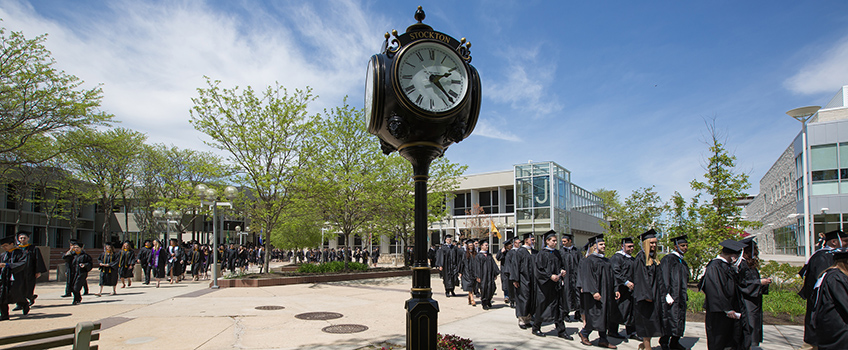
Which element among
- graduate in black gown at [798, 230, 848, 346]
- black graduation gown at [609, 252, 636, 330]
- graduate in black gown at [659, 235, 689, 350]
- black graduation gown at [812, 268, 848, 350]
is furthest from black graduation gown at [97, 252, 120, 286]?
graduate in black gown at [798, 230, 848, 346]

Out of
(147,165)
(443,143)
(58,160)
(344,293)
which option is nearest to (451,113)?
(443,143)

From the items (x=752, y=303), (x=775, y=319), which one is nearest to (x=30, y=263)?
(x=752, y=303)

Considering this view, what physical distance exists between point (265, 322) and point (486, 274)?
5.59m

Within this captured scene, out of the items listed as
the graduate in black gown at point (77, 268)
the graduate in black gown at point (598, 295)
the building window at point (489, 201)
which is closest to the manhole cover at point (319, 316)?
the graduate in black gown at point (598, 295)

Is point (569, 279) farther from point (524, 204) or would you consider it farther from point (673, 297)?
point (524, 204)

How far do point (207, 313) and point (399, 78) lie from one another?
8401 millimetres

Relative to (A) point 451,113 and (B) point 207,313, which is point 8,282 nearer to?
(B) point 207,313

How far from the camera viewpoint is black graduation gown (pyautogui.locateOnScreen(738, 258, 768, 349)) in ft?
20.7

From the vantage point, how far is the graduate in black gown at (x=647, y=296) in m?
6.79

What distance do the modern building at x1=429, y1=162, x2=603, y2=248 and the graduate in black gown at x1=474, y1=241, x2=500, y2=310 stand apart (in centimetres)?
2138

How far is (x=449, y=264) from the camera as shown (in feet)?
48.8

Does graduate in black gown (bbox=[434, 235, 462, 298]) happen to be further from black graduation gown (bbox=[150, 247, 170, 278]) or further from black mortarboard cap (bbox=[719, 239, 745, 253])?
black graduation gown (bbox=[150, 247, 170, 278])

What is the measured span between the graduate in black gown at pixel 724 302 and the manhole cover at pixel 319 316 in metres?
6.58

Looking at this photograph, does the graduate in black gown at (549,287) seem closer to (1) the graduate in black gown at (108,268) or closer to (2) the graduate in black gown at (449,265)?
(2) the graduate in black gown at (449,265)
